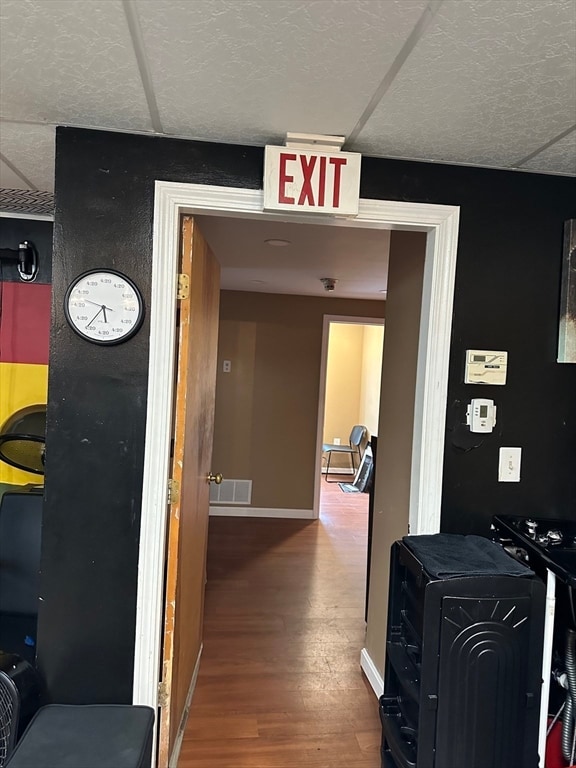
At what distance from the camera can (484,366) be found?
1.89 meters

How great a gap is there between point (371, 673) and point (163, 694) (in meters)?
1.18

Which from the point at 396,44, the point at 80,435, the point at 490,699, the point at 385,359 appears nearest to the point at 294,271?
the point at 385,359

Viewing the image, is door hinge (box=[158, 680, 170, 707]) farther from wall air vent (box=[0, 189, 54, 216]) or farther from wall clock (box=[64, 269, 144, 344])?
wall air vent (box=[0, 189, 54, 216])

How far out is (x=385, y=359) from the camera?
274cm

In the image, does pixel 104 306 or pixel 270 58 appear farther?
pixel 104 306

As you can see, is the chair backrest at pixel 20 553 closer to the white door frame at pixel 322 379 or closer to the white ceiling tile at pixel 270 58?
the white ceiling tile at pixel 270 58

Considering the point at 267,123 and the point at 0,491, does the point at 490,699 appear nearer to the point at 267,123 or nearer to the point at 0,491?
the point at 267,123

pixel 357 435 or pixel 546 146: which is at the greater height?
pixel 546 146

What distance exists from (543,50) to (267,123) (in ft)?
2.49

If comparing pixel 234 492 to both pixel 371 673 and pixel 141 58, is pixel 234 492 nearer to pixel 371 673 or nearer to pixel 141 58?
pixel 371 673

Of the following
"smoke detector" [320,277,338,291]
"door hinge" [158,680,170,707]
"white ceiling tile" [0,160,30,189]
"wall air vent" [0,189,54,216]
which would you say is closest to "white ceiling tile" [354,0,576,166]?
"white ceiling tile" [0,160,30,189]

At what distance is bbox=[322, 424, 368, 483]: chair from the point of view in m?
7.31

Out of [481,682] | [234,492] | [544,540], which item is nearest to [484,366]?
[544,540]

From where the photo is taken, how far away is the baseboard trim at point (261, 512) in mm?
5375
